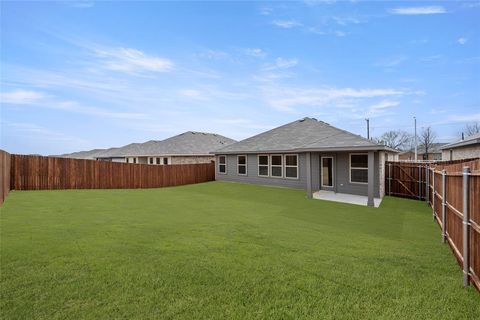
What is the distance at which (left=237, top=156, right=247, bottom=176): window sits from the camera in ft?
66.7

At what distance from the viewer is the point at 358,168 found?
14.2 m

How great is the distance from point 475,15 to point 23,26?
67.9 feet

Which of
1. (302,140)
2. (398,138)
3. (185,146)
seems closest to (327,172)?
(302,140)

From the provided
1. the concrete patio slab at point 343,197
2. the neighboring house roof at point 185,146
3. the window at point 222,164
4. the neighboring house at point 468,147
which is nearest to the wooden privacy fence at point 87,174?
the window at point 222,164

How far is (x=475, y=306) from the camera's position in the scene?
3.29m

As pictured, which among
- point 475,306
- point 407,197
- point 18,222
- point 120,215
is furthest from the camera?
point 407,197

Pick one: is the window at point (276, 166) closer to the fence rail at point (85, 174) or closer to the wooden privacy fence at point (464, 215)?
the fence rail at point (85, 174)

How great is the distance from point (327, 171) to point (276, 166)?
146 inches

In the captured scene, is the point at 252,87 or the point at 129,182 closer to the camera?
the point at 129,182

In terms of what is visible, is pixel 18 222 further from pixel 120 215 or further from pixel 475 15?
pixel 475 15

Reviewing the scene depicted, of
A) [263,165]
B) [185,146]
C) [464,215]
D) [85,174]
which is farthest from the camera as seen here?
[185,146]

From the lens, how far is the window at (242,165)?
801 inches

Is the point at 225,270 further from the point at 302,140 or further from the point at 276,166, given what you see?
the point at 302,140

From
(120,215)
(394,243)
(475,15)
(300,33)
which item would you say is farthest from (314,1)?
(120,215)
